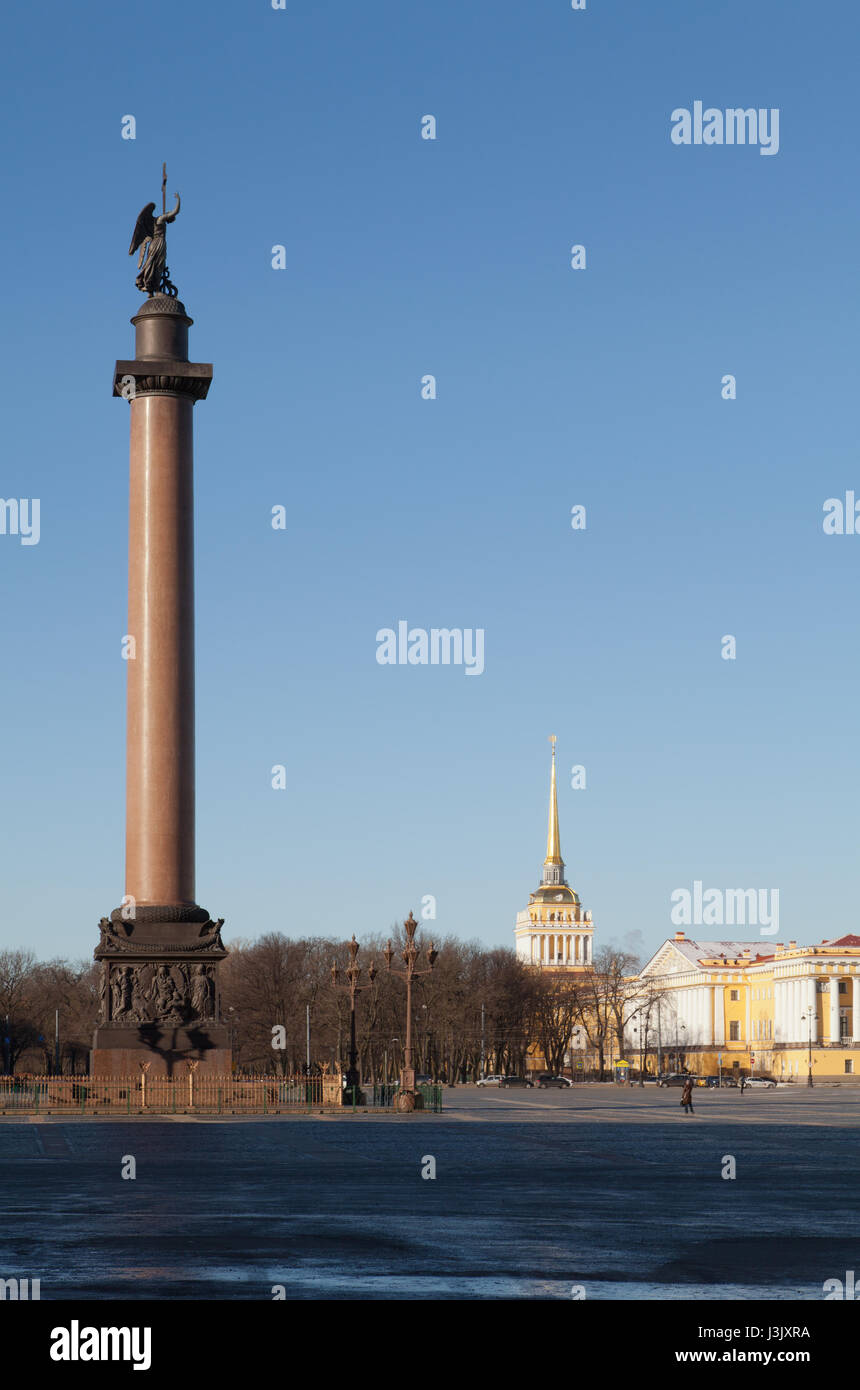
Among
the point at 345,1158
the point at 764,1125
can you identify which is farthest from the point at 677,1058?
the point at 345,1158

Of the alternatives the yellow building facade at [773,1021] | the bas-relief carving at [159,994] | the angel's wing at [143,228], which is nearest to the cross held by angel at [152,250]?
the angel's wing at [143,228]

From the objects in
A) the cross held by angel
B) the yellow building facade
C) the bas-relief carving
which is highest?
the cross held by angel

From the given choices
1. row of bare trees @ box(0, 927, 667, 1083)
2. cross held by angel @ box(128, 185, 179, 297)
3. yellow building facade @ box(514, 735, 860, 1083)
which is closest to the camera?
cross held by angel @ box(128, 185, 179, 297)

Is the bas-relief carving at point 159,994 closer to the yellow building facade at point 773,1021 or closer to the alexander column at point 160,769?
the alexander column at point 160,769

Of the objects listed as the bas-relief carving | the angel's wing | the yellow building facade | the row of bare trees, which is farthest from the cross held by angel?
the yellow building facade

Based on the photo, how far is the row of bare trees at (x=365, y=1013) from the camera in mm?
132500

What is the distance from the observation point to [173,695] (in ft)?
170

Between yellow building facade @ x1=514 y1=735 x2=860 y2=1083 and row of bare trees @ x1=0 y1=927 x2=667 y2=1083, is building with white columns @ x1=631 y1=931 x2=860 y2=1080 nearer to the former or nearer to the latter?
yellow building facade @ x1=514 y1=735 x2=860 y2=1083

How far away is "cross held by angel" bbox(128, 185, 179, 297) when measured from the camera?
5638 centimetres

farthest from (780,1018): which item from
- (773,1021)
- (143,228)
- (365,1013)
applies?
(143,228)

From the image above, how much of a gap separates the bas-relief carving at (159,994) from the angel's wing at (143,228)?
73.5 ft

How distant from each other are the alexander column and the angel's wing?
12.8 feet

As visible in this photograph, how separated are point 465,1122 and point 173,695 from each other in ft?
46.3
